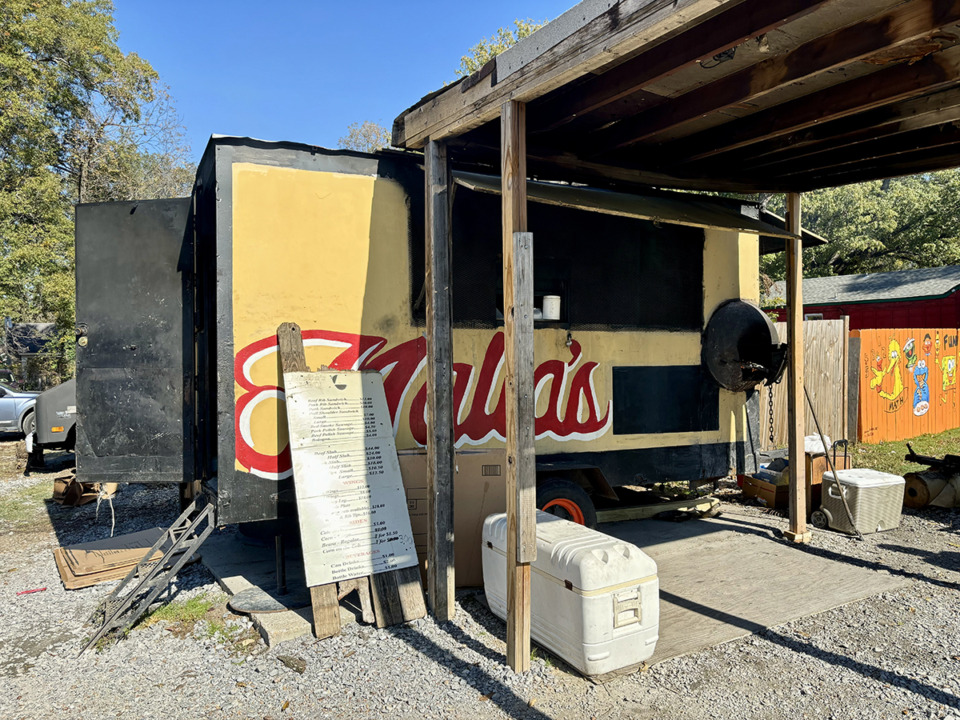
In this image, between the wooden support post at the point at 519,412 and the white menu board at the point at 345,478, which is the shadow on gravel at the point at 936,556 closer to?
the wooden support post at the point at 519,412

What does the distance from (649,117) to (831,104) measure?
1.22 m

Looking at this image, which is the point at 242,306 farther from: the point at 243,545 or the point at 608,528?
the point at 608,528

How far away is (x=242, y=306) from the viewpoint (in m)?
4.72

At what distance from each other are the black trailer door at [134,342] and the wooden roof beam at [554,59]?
222cm

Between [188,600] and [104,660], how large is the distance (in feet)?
3.27

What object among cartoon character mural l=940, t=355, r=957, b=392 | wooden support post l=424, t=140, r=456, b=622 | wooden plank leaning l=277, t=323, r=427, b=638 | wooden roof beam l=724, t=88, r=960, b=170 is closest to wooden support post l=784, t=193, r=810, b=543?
wooden roof beam l=724, t=88, r=960, b=170

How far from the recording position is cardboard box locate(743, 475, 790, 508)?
25.2 feet

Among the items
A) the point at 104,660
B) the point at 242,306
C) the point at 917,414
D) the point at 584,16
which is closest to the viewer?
the point at 584,16

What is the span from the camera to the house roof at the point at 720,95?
3.39 meters

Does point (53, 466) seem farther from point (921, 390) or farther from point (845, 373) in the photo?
point (921, 390)

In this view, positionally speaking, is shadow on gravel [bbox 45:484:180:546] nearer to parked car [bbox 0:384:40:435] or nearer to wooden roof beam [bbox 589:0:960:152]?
parked car [bbox 0:384:40:435]

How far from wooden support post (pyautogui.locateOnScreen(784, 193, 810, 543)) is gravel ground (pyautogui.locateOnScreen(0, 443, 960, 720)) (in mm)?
1337

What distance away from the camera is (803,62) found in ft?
12.7

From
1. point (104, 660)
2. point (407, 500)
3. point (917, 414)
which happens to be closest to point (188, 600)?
point (104, 660)
